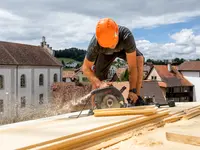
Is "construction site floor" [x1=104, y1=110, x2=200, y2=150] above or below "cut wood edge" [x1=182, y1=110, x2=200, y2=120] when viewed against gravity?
below

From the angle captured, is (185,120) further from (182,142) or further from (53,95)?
(53,95)

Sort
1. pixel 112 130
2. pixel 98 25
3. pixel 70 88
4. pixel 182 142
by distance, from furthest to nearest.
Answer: pixel 70 88 < pixel 98 25 < pixel 112 130 < pixel 182 142

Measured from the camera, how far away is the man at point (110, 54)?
3783mm

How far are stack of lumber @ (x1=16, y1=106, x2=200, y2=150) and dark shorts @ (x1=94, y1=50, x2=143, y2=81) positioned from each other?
1243 mm

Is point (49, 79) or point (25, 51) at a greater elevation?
point (25, 51)

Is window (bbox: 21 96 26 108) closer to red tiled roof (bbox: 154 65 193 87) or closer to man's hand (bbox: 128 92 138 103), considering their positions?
red tiled roof (bbox: 154 65 193 87)

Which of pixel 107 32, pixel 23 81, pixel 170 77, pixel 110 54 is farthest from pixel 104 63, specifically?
pixel 170 77

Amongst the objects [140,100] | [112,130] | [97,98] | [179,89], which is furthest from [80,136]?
[179,89]

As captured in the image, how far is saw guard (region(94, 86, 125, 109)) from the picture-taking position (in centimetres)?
401

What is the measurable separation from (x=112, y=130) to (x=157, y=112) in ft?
3.42

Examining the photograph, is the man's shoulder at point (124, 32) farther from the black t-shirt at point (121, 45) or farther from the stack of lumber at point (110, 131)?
the stack of lumber at point (110, 131)

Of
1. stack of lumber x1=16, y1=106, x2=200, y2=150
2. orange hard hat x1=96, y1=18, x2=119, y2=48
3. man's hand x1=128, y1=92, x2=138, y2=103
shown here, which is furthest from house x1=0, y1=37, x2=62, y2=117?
stack of lumber x1=16, y1=106, x2=200, y2=150

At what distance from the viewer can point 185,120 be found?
134 inches

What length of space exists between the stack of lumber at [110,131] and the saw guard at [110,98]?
62cm
